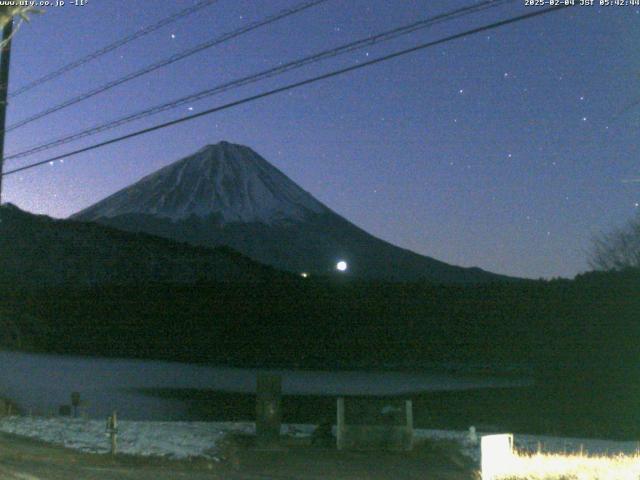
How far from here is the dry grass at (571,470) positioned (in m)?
11.3

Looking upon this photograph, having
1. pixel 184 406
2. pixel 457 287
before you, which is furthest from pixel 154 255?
pixel 184 406

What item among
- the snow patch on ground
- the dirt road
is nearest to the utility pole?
the snow patch on ground

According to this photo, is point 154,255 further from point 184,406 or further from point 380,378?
A: point 184,406

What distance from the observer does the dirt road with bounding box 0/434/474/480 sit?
37.7 feet

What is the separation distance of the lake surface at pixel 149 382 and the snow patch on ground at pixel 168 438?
7.80 meters

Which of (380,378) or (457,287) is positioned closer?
(380,378)

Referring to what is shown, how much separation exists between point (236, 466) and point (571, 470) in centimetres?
485

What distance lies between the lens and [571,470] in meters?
11.9

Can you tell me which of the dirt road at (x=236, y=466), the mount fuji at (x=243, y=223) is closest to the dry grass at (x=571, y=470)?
the dirt road at (x=236, y=466)

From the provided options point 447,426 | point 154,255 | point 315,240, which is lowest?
point 447,426

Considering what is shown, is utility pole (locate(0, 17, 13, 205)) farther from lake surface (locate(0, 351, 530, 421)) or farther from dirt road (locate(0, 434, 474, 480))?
lake surface (locate(0, 351, 530, 421))

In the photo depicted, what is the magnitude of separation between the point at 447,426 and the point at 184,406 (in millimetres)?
9499

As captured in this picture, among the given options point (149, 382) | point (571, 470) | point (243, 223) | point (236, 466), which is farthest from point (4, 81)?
point (243, 223)

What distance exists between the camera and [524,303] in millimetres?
45219
